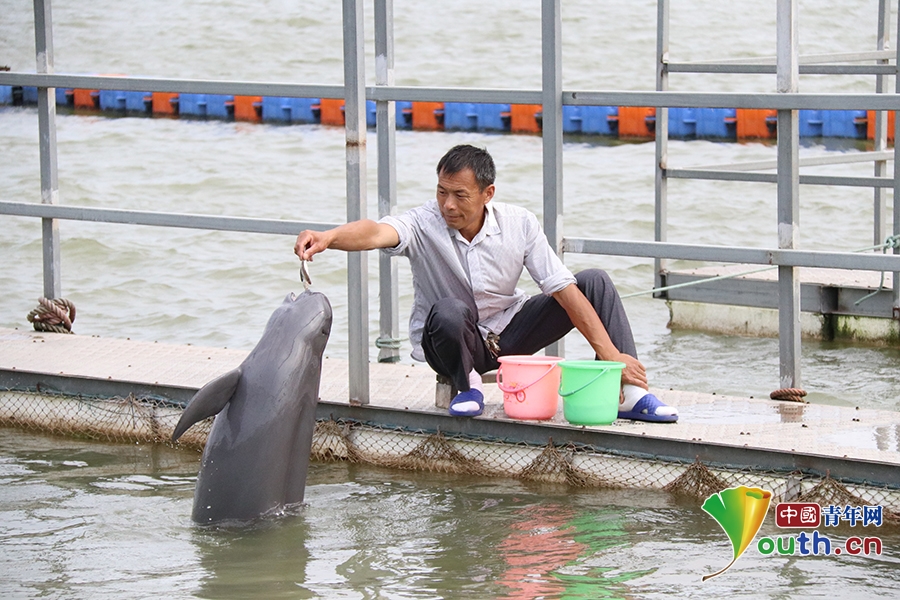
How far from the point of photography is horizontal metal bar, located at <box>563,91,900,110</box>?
4.64 m

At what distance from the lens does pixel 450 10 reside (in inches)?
1276

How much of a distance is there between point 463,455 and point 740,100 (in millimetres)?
1901

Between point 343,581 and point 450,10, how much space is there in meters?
30.1

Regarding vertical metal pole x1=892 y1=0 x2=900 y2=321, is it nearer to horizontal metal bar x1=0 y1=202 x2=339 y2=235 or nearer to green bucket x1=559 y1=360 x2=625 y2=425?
green bucket x1=559 y1=360 x2=625 y2=425

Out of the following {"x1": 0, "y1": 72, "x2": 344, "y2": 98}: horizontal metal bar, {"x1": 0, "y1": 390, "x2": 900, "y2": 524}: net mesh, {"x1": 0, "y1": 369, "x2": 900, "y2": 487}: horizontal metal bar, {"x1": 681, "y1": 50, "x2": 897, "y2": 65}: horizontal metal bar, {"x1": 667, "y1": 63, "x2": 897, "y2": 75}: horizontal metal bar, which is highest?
{"x1": 681, "y1": 50, "x2": 897, "y2": 65}: horizontal metal bar

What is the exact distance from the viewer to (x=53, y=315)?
6.51m

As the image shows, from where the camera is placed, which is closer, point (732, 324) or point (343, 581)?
point (343, 581)

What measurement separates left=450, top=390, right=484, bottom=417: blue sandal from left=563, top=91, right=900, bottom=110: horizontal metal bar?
1402 mm

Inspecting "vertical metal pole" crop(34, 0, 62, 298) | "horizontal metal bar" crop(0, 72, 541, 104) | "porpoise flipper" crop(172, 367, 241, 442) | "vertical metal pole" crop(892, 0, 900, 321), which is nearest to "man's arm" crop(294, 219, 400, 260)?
→ "porpoise flipper" crop(172, 367, 241, 442)

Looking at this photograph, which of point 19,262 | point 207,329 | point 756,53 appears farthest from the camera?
point 756,53

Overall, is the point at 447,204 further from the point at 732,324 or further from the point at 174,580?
the point at 732,324

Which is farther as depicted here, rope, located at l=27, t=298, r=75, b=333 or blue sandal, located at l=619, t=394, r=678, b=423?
rope, located at l=27, t=298, r=75, b=333

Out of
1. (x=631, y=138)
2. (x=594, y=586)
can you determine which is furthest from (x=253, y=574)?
(x=631, y=138)

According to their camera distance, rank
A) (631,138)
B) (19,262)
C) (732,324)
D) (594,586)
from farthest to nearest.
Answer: (631,138) < (19,262) < (732,324) < (594,586)
